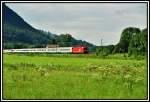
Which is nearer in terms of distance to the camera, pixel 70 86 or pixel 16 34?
pixel 70 86

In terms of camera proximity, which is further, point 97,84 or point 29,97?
point 97,84

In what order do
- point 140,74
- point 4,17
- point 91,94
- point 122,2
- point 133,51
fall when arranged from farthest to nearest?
point 133,51 < point 140,74 < point 91,94 < point 4,17 < point 122,2

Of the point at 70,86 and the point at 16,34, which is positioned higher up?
the point at 16,34

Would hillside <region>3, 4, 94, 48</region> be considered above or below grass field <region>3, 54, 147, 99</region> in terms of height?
above

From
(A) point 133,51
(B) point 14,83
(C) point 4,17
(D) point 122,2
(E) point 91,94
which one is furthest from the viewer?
(A) point 133,51

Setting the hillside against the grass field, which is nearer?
the hillside

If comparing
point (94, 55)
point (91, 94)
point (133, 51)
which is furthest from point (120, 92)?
point (94, 55)

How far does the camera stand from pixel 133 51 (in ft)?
113

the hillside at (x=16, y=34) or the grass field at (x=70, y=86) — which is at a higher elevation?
the hillside at (x=16, y=34)

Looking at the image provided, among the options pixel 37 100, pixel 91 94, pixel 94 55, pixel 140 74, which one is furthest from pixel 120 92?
pixel 94 55

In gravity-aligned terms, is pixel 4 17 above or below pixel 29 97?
above

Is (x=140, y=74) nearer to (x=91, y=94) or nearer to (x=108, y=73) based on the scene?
(x=108, y=73)

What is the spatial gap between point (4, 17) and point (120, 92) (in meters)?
5.26

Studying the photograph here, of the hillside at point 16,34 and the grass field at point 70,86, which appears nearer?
the hillside at point 16,34
